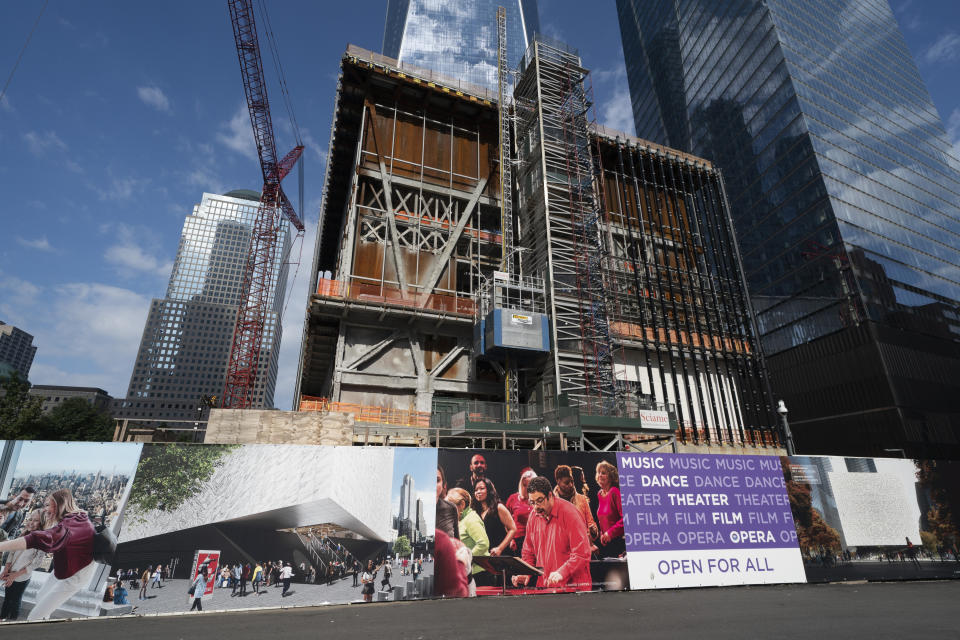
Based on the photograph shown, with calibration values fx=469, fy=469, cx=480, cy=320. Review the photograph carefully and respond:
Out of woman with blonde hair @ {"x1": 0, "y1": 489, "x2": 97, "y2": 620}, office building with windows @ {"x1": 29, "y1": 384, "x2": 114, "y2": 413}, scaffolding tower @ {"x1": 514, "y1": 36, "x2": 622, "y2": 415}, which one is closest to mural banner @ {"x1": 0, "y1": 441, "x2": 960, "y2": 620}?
woman with blonde hair @ {"x1": 0, "y1": 489, "x2": 97, "y2": 620}

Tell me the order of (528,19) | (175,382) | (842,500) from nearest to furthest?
(842,500) → (528,19) → (175,382)

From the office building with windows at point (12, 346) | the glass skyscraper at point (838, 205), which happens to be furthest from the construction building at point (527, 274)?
the office building with windows at point (12, 346)

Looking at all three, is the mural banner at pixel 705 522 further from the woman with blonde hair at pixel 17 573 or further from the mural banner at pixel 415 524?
the woman with blonde hair at pixel 17 573

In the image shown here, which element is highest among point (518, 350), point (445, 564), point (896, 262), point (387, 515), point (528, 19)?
point (528, 19)

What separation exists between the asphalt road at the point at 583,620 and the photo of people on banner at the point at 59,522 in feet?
1.98

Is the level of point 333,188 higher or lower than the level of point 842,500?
higher

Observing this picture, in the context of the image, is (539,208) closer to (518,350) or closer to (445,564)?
(518,350)

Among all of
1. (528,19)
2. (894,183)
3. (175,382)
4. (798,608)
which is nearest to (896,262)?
(894,183)

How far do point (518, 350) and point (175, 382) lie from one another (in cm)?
19891

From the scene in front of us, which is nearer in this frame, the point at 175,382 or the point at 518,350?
the point at 518,350

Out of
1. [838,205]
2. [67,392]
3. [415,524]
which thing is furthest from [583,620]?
[67,392]

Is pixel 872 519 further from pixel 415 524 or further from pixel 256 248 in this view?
pixel 256 248

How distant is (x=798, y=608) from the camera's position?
1162 cm

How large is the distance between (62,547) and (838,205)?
205 feet
